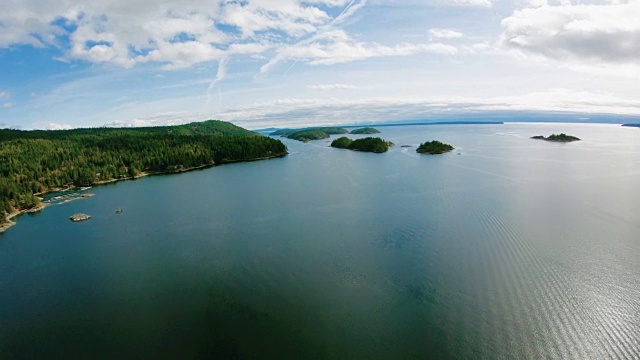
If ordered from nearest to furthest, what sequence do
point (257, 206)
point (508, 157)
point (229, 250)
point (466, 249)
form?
point (466, 249) < point (229, 250) < point (257, 206) < point (508, 157)

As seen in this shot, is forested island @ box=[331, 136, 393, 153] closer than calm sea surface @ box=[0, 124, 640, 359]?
No

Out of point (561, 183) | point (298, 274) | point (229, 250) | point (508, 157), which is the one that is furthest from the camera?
point (508, 157)

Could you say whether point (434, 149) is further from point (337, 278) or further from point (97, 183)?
point (97, 183)

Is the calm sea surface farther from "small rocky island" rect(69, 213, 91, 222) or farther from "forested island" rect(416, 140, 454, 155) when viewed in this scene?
"forested island" rect(416, 140, 454, 155)

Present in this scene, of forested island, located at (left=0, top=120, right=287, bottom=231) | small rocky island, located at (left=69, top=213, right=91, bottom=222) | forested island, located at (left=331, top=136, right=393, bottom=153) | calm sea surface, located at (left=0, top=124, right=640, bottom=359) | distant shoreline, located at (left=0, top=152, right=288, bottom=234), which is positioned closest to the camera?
calm sea surface, located at (left=0, top=124, right=640, bottom=359)

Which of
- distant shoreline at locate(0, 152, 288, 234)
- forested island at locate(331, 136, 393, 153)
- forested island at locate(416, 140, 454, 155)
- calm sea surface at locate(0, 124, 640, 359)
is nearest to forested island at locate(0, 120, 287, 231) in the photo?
distant shoreline at locate(0, 152, 288, 234)

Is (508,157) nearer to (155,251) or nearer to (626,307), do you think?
(626,307)

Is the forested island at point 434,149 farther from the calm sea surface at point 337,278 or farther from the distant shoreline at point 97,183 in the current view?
the calm sea surface at point 337,278

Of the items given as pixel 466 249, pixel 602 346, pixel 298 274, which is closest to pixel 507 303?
pixel 602 346

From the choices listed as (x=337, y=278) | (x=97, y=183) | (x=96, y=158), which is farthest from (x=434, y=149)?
(x=96, y=158)
